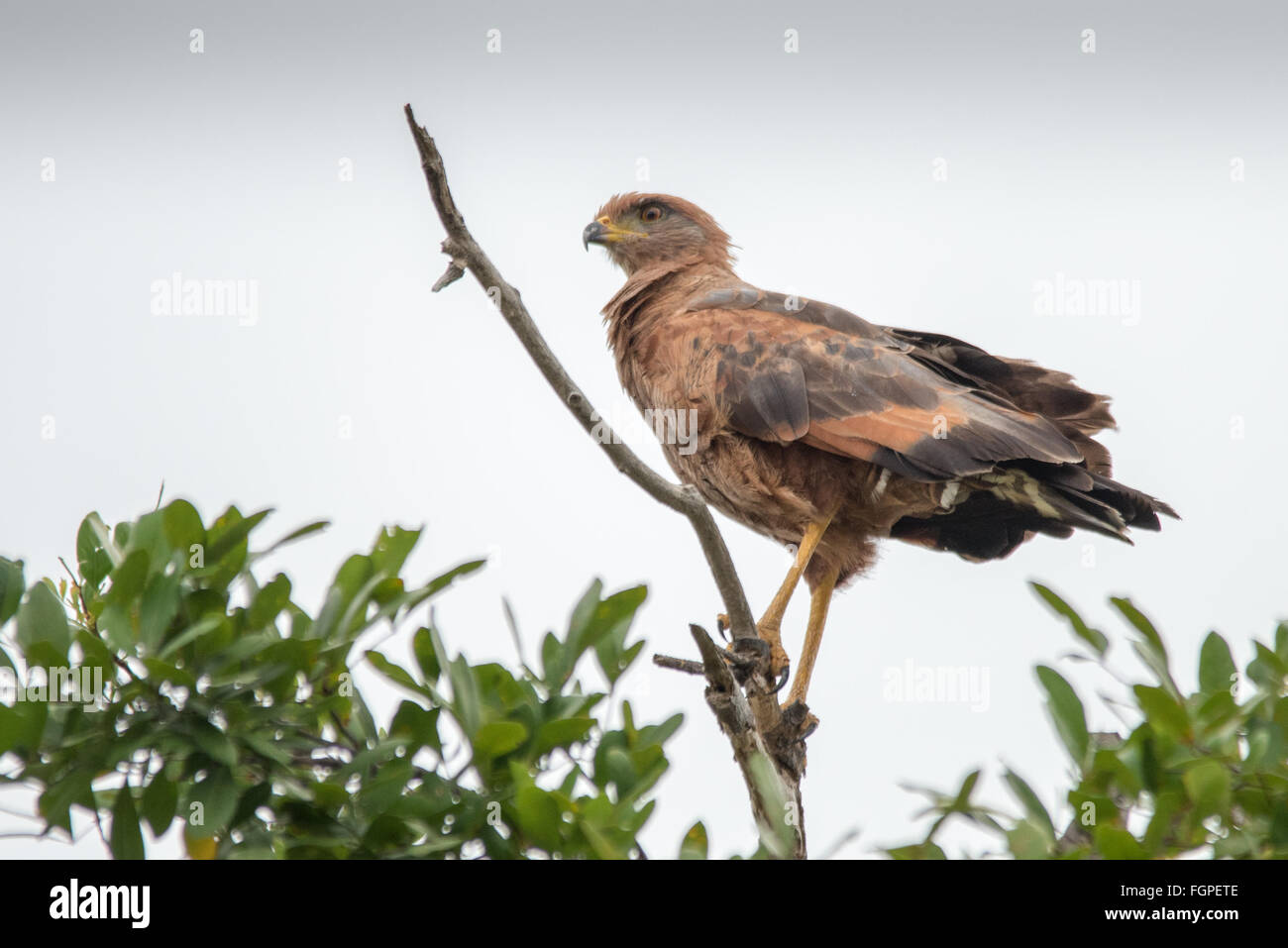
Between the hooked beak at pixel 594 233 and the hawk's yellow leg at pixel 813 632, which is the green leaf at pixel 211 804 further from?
the hooked beak at pixel 594 233

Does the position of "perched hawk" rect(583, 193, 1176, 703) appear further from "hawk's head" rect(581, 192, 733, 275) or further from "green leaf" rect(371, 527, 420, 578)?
"green leaf" rect(371, 527, 420, 578)

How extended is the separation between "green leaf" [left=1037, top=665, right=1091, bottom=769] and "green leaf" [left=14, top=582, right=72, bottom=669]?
246 cm

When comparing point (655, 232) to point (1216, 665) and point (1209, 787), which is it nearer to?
point (1216, 665)

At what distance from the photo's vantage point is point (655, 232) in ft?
23.0

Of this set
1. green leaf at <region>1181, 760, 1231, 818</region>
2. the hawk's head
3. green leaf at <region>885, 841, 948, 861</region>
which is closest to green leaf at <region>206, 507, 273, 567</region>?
green leaf at <region>885, 841, 948, 861</region>

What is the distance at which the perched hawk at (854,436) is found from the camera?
16.9 ft

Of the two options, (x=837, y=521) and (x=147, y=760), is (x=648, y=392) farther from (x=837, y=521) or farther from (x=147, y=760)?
(x=147, y=760)

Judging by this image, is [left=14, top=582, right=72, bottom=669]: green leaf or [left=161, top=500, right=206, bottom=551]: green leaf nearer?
[left=14, top=582, right=72, bottom=669]: green leaf

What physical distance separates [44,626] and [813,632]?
11.3 ft

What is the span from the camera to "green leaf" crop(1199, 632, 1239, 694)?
3.32 metres

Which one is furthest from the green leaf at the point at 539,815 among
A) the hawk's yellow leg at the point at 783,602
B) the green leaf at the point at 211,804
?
the hawk's yellow leg at the point at 783,602

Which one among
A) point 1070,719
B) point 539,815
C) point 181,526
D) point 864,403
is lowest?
point 539,815

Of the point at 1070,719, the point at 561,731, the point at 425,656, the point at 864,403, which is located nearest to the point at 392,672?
the point at 425,656
